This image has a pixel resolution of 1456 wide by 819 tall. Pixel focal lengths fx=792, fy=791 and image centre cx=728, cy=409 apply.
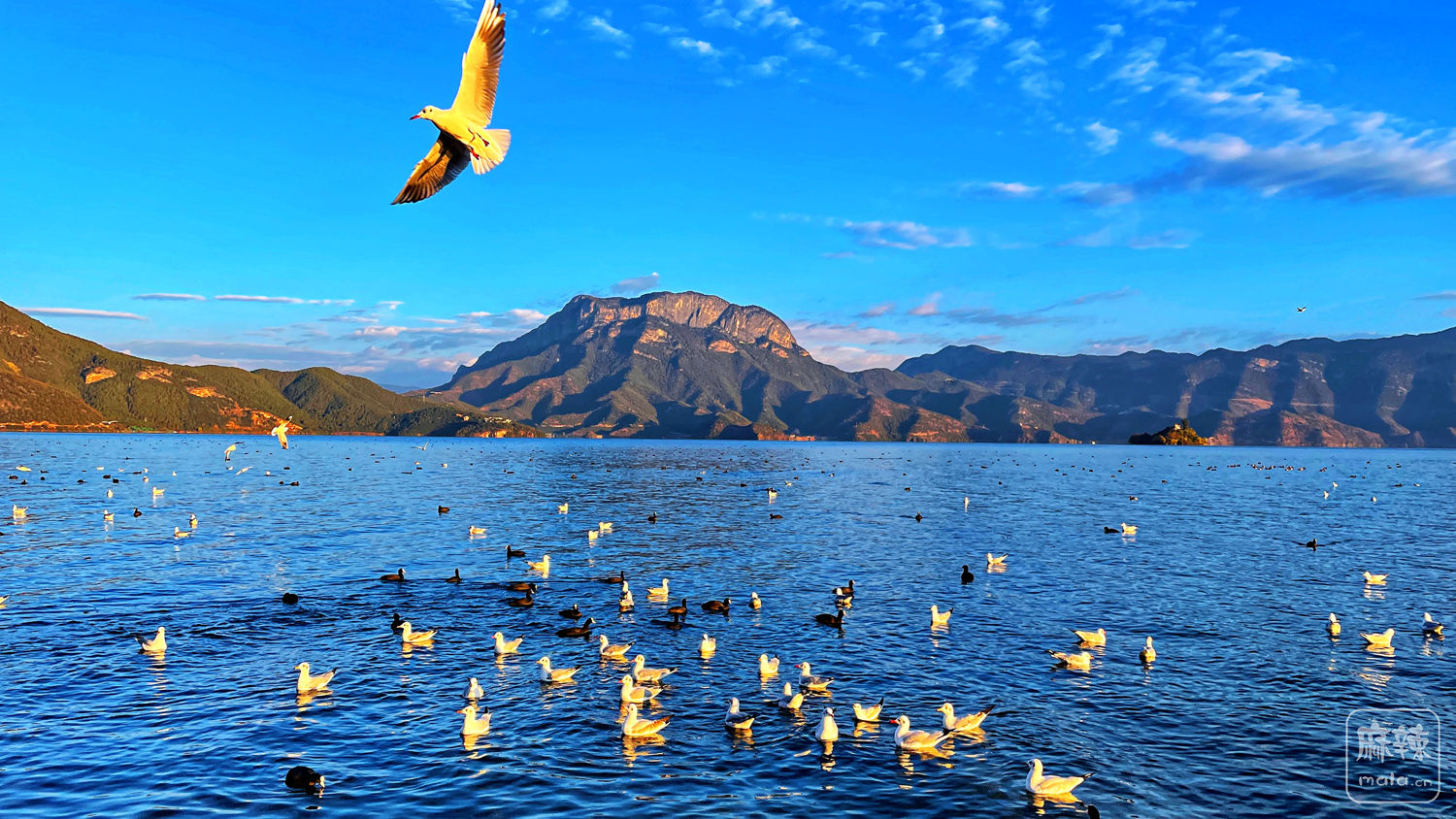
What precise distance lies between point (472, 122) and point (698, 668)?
20.4 metres

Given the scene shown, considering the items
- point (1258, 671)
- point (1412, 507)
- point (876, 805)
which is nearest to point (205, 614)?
point (876, 805)

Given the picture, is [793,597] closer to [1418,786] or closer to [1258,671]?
[1258,671]

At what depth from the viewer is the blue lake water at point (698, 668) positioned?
18.9 m

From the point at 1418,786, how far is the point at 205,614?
4256 cm

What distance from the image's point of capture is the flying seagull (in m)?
14.8

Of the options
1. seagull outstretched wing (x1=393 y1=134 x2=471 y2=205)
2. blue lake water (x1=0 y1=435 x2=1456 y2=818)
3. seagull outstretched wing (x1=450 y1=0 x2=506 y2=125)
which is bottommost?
blue lake water (x1=0 y1=435 x2=1456 y2=818)

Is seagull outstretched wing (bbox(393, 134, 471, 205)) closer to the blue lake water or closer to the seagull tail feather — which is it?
the seagull tail feather

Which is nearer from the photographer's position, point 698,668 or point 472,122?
point 472,122

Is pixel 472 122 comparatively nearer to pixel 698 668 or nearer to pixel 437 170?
pixel 437 170

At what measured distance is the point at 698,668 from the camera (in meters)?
28.6

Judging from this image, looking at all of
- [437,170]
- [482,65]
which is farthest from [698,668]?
[482,65]

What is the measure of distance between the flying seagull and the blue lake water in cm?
1374

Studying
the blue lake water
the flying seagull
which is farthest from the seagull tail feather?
the blue lake water

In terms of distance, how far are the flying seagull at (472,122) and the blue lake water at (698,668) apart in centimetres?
1374
